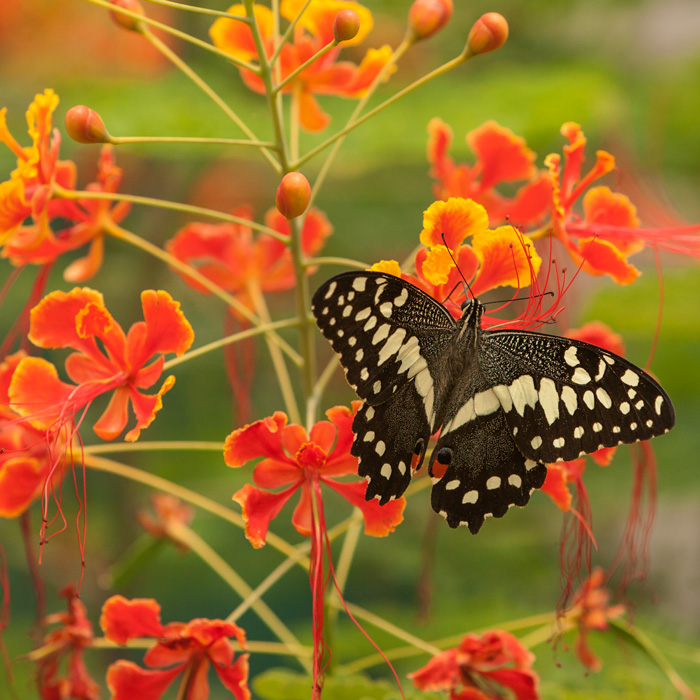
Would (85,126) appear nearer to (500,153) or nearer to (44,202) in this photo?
(44,202)

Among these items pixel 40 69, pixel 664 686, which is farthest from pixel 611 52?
pixel 664 686

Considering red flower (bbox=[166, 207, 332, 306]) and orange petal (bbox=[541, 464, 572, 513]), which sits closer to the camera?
orange petal (bbox=[541, 464, 572, 513])

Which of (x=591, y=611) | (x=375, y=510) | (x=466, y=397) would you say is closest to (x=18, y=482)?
(x=375, y=510)

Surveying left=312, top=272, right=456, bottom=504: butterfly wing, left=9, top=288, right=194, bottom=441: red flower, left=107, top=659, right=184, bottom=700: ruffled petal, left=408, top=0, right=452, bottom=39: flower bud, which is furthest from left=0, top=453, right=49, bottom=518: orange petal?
left=408, top=0, right=452, bottom=39: flower bud

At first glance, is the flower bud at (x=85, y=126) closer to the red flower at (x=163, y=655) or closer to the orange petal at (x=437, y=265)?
the orange petal at (x=437, y=265)

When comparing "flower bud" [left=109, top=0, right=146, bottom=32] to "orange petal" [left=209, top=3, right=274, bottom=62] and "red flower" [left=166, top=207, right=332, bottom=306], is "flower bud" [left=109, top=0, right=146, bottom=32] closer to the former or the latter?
"orange petal" [left=209, top=3, right=274, bottom=62]
